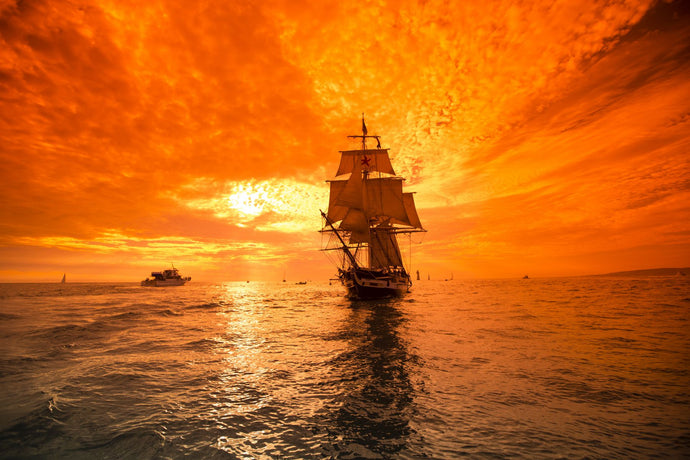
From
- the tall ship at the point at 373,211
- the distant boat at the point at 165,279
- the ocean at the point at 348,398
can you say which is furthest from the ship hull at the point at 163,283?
the ocean at the point at 348,398

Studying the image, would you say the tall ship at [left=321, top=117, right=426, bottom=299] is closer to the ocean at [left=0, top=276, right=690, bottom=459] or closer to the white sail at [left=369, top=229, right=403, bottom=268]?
the white sail at [left=369, top=229, right=403, bottom=268]

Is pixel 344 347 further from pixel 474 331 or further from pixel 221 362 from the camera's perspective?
pixel 474 331

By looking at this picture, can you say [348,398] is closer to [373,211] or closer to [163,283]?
[373,211]

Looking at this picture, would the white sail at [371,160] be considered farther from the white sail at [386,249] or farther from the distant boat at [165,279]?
the distant boat at [165,279]

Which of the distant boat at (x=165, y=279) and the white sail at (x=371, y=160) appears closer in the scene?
the white sail at (x=371, y=160)

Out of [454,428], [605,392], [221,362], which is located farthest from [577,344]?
[221,362]

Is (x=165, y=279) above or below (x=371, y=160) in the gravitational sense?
below

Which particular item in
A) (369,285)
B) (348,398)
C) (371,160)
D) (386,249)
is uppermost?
(371,160)

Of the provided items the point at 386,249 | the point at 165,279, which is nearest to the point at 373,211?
the point at 386,249

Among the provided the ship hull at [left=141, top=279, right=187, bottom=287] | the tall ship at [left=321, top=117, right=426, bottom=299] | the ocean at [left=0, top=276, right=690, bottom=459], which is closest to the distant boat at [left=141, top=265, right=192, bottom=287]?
the ship hull at [left=141, top=279, right=187, bottom=287]

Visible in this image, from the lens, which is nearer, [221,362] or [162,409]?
[162,409]

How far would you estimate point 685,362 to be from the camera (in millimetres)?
10703

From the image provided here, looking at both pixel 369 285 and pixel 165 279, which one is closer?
pixel 369 285

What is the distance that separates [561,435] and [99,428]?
30.5ft
